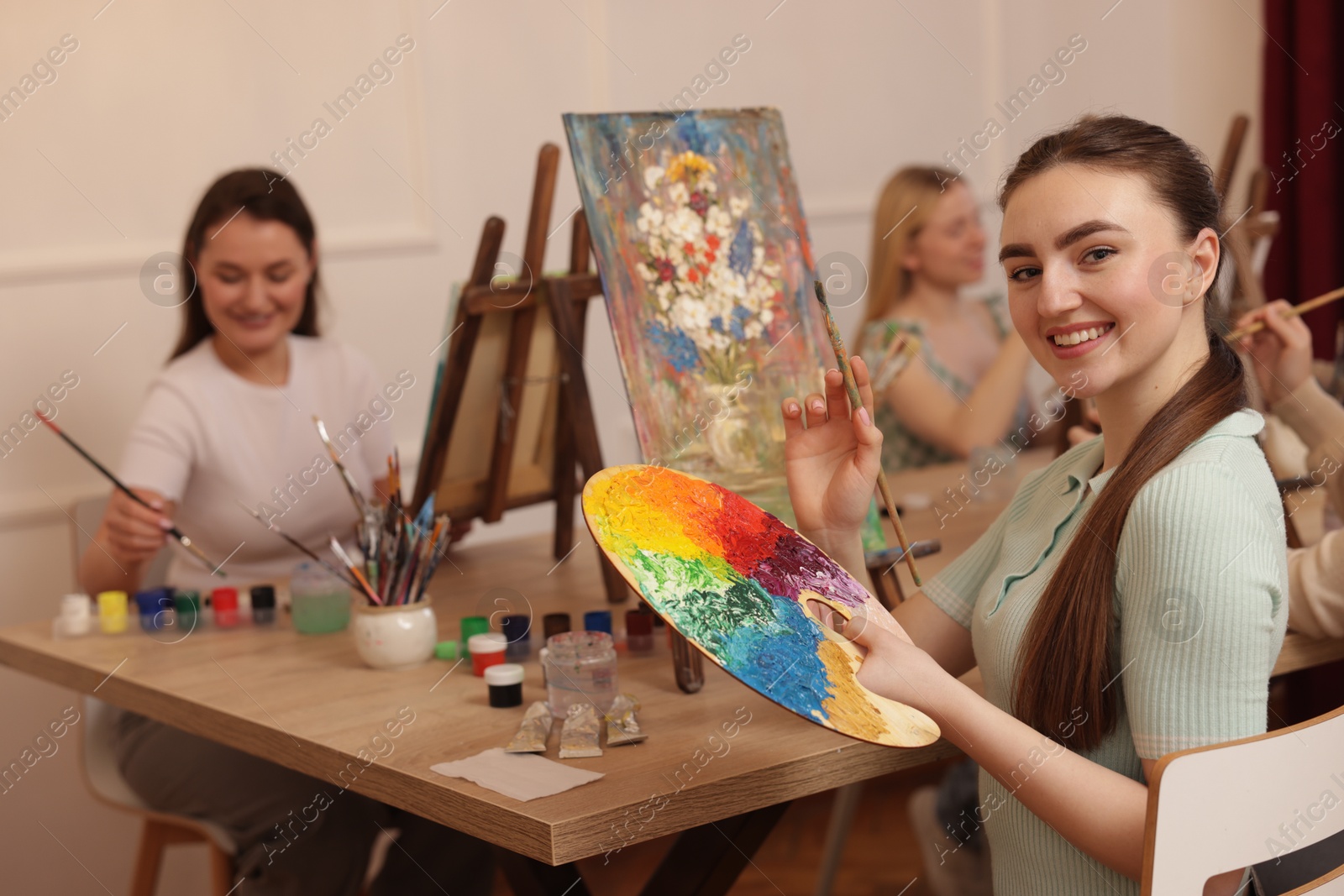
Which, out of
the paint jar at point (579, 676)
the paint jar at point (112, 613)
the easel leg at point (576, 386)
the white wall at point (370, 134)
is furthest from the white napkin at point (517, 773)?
the white wall at point (370, 134)

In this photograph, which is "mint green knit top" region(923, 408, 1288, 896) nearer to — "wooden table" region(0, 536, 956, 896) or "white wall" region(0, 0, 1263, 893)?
"wooden table" region(0, 536, 956, 896)

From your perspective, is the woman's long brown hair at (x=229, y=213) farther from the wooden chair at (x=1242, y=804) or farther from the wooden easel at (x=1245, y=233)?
the wooden chair at (x=1242, y=804)

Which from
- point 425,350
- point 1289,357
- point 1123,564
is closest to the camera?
point 1123,564

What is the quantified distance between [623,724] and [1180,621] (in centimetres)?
58

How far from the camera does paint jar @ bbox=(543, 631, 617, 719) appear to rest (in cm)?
144

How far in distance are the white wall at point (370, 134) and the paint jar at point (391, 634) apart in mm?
1341

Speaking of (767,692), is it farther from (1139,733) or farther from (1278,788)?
(1278,788)

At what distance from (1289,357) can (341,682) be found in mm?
1399

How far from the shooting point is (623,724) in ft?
4.51

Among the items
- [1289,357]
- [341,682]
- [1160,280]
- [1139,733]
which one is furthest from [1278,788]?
[341,682]

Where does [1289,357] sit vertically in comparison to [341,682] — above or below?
above

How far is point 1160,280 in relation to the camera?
1.18 metres

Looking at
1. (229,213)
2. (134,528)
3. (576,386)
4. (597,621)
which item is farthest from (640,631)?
(229,213)

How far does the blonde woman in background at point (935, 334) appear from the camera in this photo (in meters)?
3.03
